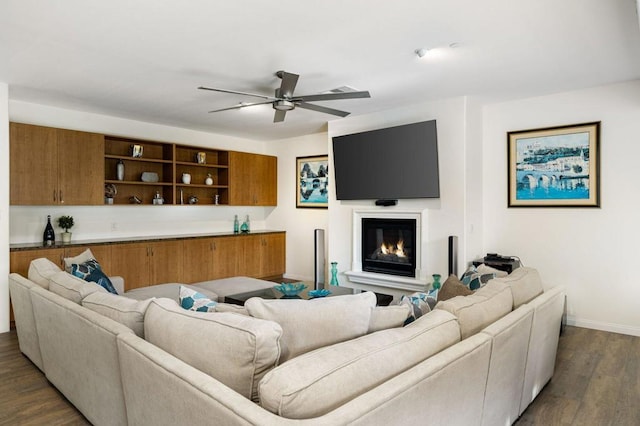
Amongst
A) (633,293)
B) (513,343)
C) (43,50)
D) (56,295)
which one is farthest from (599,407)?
(43,50)

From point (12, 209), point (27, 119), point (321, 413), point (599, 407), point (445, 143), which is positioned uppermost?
point (27, 119)

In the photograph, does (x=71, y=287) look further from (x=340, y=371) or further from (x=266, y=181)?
(x=266, y=181)

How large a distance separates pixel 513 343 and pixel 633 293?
113 inches

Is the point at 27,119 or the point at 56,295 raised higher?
the point at 27,119

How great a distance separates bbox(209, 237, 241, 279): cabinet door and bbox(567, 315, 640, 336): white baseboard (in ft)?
14.6

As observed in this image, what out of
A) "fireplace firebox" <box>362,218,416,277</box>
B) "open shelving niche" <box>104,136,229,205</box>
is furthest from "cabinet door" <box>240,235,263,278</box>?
"fireplace firebox" <box>362,218,416,277</box>

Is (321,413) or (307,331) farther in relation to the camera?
(307,331)

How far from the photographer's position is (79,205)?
4.78m

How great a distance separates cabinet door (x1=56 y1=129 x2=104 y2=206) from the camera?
15.0 feet

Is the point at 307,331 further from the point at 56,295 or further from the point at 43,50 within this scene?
the point at 43,50

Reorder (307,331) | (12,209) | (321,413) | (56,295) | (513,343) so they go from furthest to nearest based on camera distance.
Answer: (12,209) → (56,295) → (513,343) → (307,331) → (321,413)

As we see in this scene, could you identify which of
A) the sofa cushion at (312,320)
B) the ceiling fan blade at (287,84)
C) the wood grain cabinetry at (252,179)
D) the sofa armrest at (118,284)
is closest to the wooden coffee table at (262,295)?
the sofa armrest at (118,284)

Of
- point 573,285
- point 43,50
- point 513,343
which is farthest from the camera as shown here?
point 573,285

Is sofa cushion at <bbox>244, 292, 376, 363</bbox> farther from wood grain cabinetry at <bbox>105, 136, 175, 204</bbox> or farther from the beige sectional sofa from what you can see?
wood grain cabinetry at <bbox>105, 136, 175, 204</bbox>
